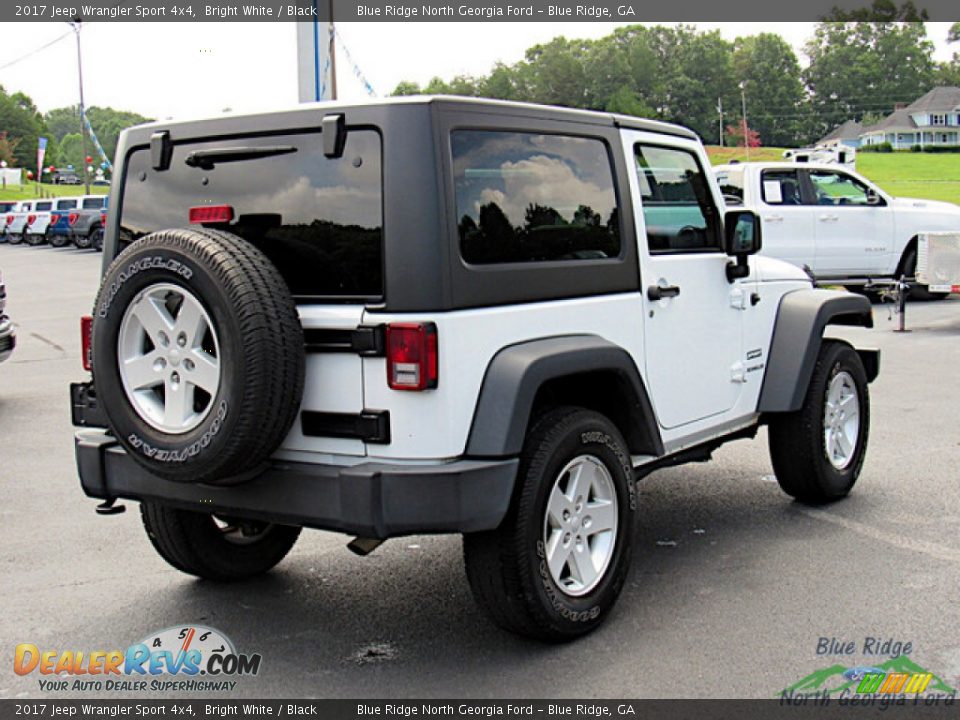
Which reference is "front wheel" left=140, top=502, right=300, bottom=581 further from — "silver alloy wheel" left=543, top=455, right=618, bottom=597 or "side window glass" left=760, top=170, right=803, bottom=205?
"side window glass" left=760, top=170, right=803, bottom=205

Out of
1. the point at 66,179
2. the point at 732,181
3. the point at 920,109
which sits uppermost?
the point at 920,109

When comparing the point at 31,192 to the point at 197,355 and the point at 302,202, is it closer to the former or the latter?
the point at 302,202

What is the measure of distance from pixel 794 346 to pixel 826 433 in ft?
1.89

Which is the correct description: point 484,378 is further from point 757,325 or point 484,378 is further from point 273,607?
point 757,325

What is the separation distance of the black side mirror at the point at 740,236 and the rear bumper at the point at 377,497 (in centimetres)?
214

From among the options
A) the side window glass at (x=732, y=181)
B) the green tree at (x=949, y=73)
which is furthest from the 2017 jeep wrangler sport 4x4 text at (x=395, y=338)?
the green tree at (x=949, y=73)

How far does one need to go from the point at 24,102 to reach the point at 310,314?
5795 inches

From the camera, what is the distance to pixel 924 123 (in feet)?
399

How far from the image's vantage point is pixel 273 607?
4.85m

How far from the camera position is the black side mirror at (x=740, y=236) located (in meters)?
5.46

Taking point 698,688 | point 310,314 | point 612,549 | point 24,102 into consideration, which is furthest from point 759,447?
point 24,102

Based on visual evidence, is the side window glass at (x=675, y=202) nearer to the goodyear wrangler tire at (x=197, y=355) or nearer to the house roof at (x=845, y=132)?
the goodyear wrangler tire at (x=197, y=355)

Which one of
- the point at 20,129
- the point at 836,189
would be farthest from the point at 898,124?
the point at 836,189

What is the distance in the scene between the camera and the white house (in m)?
120
